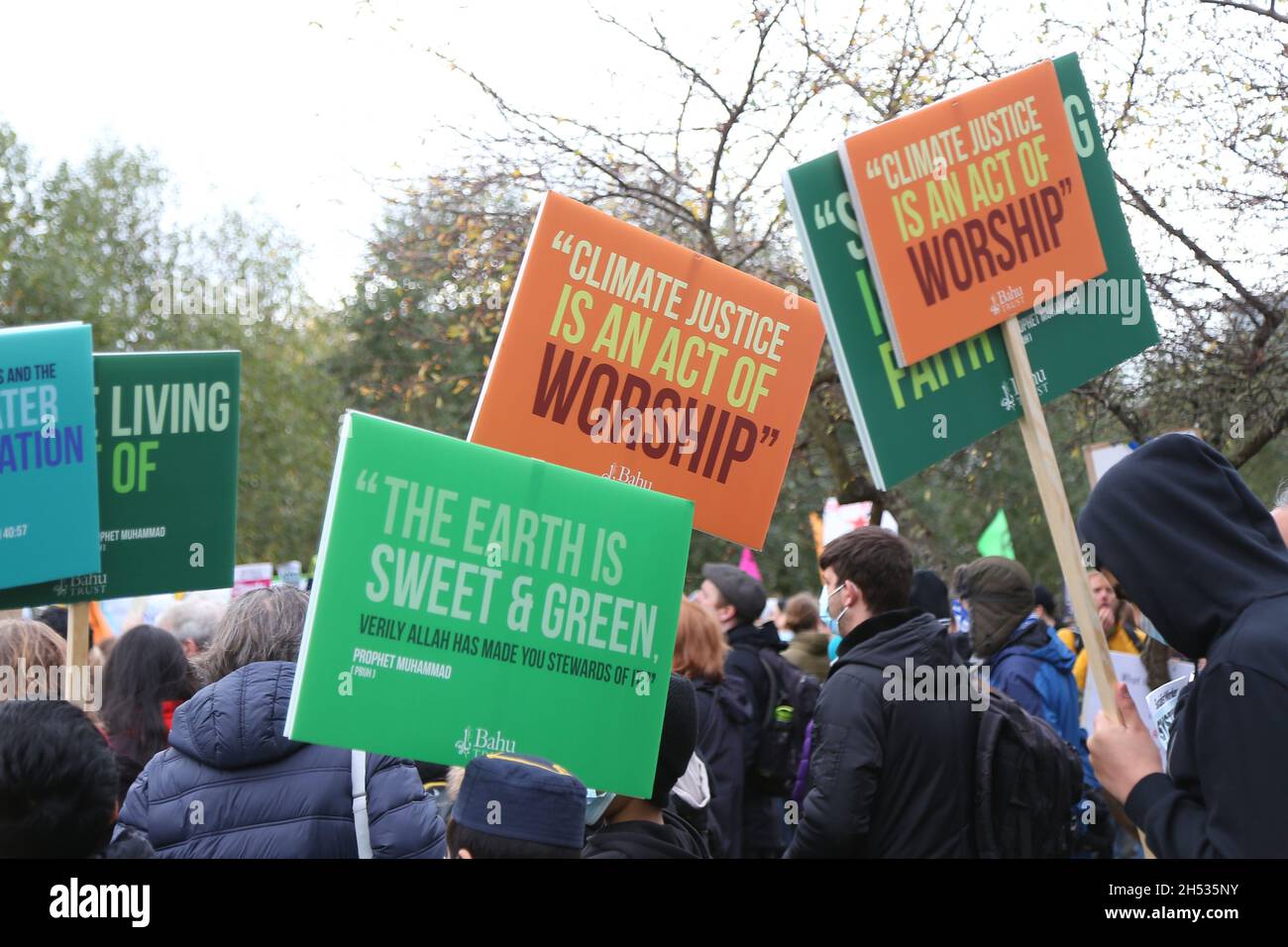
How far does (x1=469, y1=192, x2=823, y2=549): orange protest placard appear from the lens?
3.23 m

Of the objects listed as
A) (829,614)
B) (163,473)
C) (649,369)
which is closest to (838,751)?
(829,614)

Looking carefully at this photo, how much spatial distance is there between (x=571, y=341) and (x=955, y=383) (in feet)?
3.14

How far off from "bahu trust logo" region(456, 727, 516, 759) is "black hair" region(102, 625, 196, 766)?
6.69 ft

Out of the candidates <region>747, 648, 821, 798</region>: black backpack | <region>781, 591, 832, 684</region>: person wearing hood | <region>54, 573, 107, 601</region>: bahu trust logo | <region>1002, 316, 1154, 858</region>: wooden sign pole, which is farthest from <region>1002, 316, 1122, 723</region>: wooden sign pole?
<region>781, 591, 832, 684</region>: person wearing hood

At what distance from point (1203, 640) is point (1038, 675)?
355 cm

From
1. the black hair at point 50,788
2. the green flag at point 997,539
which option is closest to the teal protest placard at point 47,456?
the black hair at point 50,788

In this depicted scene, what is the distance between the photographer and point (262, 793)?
293 centimetres

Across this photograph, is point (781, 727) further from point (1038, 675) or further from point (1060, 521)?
point (1060, 521)

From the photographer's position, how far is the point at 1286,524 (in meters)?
3.37

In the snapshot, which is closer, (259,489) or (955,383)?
(955,383)

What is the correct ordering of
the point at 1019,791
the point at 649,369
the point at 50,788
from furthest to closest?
1. the point at 1019,791
2. the point at 649,369
3. the point at 50,788
